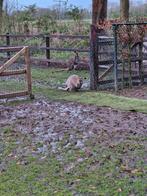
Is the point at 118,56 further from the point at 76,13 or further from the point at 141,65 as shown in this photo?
the point at 76,13

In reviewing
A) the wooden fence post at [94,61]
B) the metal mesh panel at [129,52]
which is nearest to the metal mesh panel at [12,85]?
the wooden fence post at [94,61]

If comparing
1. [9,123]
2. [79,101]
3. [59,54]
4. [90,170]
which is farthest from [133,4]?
[90,170]

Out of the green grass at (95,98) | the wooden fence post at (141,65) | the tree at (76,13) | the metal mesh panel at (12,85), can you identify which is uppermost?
the tree at (76,13)

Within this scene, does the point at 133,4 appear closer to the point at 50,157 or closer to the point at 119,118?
the point at 119,118

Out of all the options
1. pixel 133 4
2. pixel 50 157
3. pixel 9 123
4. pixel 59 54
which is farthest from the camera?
pixel 133 4

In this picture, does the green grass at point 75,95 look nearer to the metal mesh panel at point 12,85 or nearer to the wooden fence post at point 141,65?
the metal mesh panel at point 12,85

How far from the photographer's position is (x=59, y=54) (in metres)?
20.1

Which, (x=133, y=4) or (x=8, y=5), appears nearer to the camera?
(x=8, y=5)

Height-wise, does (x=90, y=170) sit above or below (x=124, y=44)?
below

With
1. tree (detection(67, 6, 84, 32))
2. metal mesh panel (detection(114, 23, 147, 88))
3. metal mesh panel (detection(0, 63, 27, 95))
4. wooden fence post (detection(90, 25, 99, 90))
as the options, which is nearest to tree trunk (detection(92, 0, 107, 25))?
tree (detection(67, 6, 84, 32))

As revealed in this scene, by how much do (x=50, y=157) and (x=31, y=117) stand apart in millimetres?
2516

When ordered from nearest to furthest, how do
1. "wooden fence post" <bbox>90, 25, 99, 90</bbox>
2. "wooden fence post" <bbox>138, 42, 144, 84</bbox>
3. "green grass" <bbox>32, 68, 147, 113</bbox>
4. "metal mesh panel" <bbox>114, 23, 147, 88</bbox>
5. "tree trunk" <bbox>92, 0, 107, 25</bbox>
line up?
"green grass" <bbox>32, 68, 147, 113</bbox>, "metal mesh panel" <bbox>114, 23, 147, 88</bbox>, "wooden fence post" <bbox>90, 25, 99, 90</bbox>, "wooden fence post" <bbox>138, 42, 144, 84</bbox>, "tree trunk" <bbox>92, 0, 107, 25</bbox>

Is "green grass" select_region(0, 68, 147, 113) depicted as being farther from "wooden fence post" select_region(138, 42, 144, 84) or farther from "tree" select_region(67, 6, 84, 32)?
"tree" select_region(67, 6, 84, 32)

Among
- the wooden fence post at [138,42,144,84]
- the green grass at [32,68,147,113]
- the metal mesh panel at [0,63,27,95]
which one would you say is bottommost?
the metal mesh panel at [0,63,27,95]
